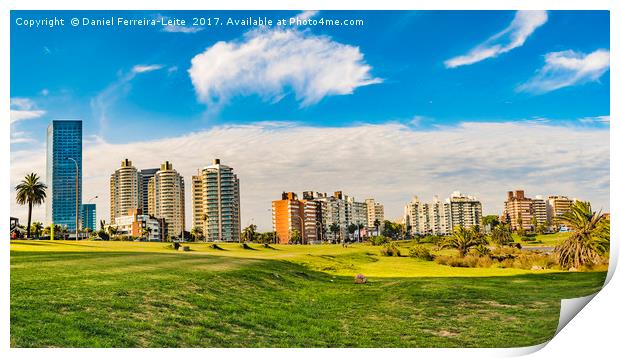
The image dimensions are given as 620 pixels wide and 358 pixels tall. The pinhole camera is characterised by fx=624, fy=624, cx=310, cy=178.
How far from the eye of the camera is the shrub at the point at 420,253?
12.4 meters

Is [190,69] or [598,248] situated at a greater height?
[190,69]

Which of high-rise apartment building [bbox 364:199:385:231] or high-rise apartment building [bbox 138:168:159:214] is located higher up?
high-rise apartment building [bbox 138:168:159:214]

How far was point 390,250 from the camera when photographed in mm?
12602

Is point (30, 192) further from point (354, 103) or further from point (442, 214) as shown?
point (442, 214)

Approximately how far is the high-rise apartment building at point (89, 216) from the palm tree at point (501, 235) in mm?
7633

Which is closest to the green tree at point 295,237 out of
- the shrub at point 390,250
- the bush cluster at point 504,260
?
the shrub at point 390,250

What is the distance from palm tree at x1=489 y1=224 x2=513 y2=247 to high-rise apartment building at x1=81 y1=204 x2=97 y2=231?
763 cm

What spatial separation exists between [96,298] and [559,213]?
27.9 feet

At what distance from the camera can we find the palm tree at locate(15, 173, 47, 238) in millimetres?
11180

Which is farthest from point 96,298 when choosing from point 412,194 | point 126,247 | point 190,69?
point 412,194

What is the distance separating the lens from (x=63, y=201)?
11.6 m

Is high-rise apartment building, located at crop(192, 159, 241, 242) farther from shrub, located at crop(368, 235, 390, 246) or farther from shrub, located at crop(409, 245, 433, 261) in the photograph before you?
Result: shrub, located at crop(409, 245, 433, 261)

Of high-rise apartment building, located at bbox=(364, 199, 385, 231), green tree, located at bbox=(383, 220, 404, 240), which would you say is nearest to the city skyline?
high-rise apartment building, located at bbox=(364, 199, 385, 231)
